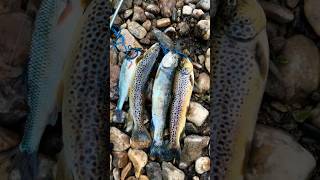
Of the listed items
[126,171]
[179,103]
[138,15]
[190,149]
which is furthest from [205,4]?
[126,171]

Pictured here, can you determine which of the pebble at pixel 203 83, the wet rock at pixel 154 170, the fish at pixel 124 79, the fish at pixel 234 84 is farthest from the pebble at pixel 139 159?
the fish at pixel 234 84

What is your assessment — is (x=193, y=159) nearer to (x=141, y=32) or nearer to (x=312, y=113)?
(x=141, y=32)

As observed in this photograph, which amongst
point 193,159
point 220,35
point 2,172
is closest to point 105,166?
point 193,159

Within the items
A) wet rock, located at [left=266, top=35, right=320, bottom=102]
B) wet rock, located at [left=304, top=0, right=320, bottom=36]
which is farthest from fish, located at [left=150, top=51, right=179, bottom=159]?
wet rock, located at [left=304, top=0, right=320, bottom=36]

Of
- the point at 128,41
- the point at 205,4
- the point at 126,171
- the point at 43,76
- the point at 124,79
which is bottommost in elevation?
the point at 126,171

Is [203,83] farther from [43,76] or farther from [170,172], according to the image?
[43,76]

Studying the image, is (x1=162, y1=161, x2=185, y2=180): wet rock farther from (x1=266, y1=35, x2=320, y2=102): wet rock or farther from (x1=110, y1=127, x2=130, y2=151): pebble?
(x1=266, y1=35, x2=320, y2=102): wet rock

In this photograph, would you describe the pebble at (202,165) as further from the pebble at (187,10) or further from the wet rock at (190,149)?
the pebble at (187,10)
